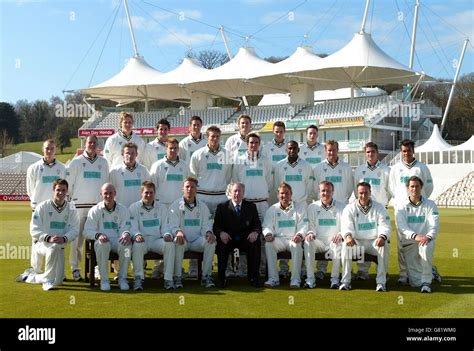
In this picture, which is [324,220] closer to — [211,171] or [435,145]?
[211,171]

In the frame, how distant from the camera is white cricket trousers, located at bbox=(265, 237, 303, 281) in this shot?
26.8 ft

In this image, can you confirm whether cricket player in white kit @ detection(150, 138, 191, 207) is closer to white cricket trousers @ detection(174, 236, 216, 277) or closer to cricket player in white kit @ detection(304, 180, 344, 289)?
white cricket trousers @ detection(174, 236, 216, 277)

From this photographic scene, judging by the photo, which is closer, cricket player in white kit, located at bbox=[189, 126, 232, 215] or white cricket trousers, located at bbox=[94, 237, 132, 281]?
white cricket trousers, located at bbox=[94, 237, 132, 281]

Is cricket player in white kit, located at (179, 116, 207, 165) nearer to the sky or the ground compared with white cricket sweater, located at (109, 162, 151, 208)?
nearer to the sky

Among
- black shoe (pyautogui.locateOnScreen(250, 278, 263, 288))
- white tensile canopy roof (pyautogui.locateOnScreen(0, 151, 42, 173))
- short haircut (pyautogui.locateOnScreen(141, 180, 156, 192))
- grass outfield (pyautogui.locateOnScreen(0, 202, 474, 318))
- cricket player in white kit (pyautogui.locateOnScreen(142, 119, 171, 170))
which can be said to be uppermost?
white tensile canopy roof (pyautogui.locateOnScreen(0, 151, 42, 173))

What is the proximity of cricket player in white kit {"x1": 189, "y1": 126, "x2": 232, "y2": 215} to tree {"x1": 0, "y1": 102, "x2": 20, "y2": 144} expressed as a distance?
6182 cm

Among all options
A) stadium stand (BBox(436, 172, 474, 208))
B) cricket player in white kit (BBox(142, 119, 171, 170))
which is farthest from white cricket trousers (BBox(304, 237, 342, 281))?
stadium stand (BBox(436, 172, 474, 208))

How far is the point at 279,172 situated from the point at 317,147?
1.16m

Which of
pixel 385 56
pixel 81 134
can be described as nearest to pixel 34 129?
pixel 81 134

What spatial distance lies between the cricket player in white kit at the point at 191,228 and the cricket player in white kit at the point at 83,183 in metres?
1.31

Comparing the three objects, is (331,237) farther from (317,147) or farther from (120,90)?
(120,90)

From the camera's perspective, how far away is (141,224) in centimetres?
839

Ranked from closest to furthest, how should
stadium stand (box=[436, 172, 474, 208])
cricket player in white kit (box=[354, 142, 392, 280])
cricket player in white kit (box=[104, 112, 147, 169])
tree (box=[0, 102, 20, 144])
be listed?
cricket player in white kit (box=[354, 142, 392, 280])
cricket player in white kit (box=[104, 112, 147, 169])
stadium stand (box=[436, 172, 474, 208])
tree (box=[0, 102, 20, 144])
